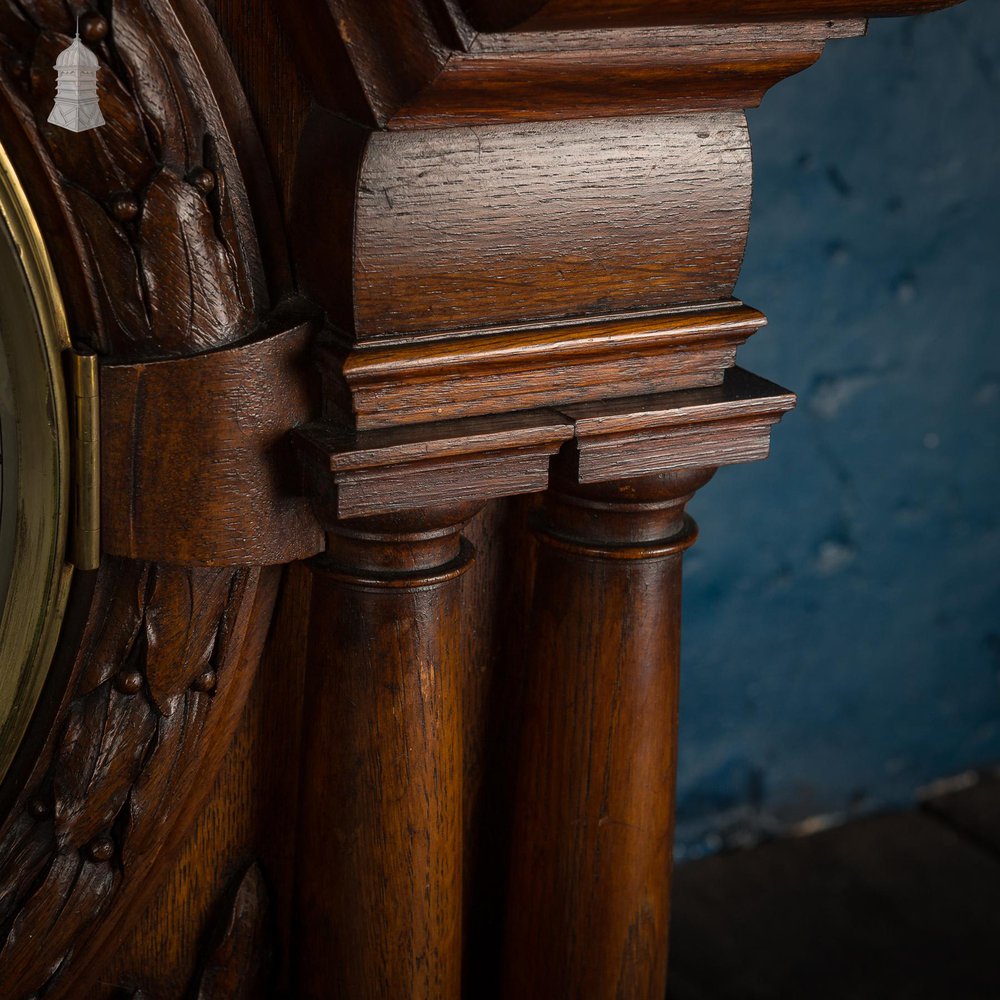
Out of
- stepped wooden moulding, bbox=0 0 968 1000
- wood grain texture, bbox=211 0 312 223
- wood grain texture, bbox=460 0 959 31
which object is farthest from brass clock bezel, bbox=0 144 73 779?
wood grain texture, bbox=460 0 959 31

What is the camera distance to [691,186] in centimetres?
74

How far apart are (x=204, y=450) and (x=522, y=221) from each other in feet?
0.65

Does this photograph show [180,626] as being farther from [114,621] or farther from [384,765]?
[384,765]

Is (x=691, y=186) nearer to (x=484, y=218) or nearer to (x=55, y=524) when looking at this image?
(x=484, y=218)

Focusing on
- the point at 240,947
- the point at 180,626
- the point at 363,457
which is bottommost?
the point at 240,947

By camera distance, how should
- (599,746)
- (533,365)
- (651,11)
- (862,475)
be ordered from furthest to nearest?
1. (862,475)
2. (599,746)
3. (533,365)
4. (651,11)

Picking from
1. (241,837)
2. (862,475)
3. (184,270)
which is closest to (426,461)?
(184,270)

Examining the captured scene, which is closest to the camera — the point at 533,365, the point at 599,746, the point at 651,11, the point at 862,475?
the point at 651,11

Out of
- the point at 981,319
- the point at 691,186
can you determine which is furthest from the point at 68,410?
the point at 981,319

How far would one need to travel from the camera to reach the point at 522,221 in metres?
0.71

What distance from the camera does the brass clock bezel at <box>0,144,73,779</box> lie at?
0.68 meters

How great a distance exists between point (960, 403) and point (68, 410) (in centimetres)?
116

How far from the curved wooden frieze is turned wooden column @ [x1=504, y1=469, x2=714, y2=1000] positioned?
0.18m

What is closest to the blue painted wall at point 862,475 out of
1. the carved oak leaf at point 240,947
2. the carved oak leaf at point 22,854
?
the carved oak leaf at point 240,947
